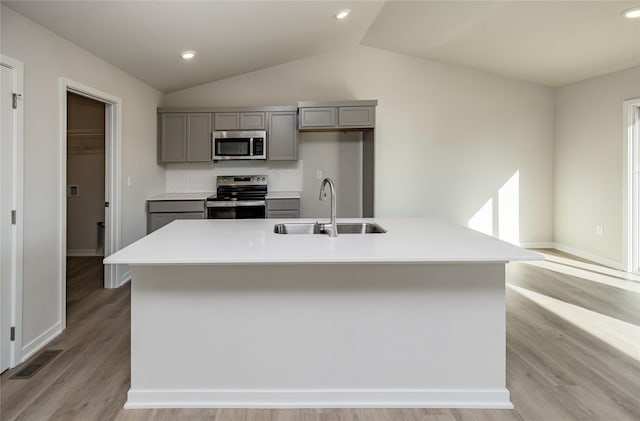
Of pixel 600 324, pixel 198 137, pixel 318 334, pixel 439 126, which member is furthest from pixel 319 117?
pixel 600 324

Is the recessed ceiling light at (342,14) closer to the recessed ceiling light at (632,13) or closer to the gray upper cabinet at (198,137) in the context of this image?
the gray upper cabinet at (198,137)

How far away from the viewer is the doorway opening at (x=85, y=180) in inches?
215

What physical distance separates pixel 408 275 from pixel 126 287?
3295 millimetres

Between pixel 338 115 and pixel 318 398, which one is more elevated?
pixel 338 115

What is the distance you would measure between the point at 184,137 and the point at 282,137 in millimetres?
1249

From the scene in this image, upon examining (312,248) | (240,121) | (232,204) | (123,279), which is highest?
(240,121)

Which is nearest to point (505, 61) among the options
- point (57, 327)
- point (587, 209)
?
point (587, 209)

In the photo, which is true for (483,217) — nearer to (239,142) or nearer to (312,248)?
→ (239,142)

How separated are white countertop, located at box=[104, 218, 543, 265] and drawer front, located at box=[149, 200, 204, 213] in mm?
2222

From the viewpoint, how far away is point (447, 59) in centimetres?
543

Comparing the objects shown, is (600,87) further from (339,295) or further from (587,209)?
(339,295)

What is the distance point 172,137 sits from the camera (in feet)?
16.6

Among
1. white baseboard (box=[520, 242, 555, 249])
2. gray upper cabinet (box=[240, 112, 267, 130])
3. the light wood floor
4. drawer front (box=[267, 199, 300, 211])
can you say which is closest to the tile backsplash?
gray upper cabinet (box=[240, 112, 267, 130])

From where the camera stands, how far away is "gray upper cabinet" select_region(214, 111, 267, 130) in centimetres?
505
